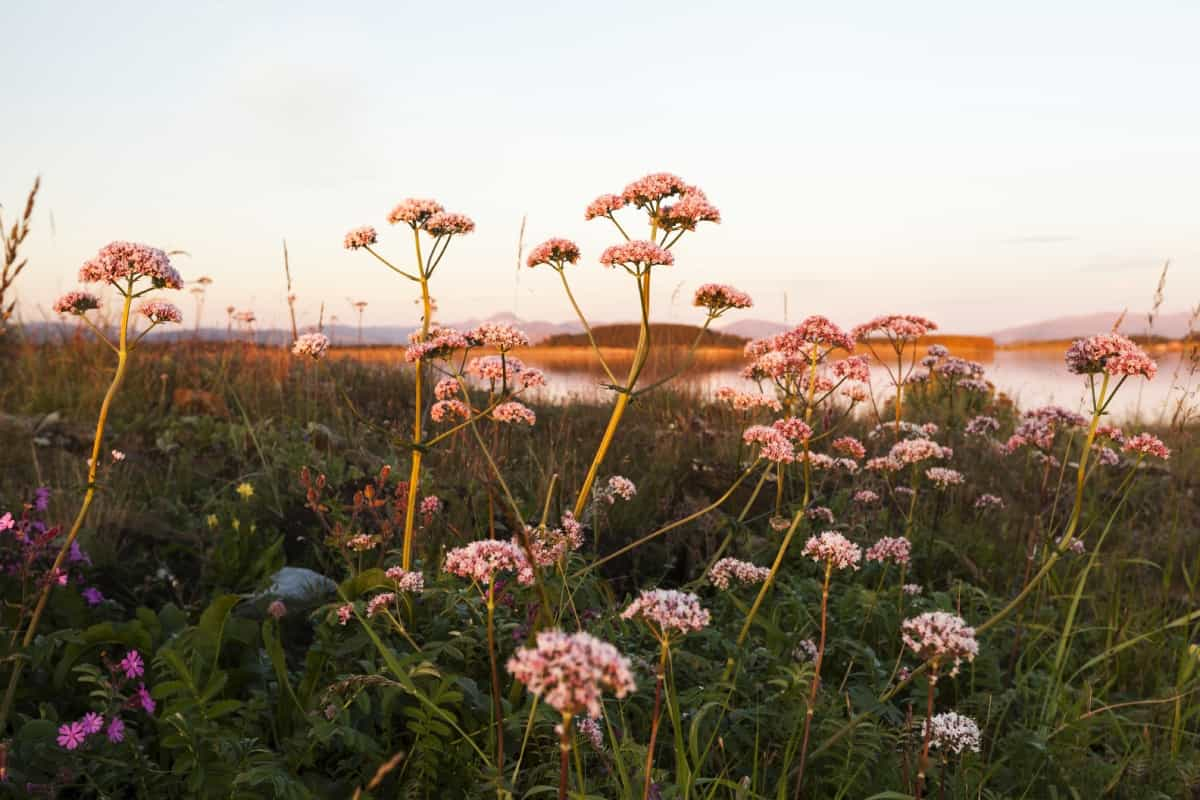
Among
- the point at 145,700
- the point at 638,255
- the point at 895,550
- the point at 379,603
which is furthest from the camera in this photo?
the point at 895,550

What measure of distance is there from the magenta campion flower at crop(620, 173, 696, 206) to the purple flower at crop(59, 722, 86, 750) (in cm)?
266

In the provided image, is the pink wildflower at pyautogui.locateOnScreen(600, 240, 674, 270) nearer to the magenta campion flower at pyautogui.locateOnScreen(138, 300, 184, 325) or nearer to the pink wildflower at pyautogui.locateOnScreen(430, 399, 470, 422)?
the pink wildflower at pyautogui.locateOnScreen(430, 399, 470, 422)

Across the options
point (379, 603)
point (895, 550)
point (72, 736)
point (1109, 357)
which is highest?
point (1109, 357)

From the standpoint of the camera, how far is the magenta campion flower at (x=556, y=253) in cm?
340

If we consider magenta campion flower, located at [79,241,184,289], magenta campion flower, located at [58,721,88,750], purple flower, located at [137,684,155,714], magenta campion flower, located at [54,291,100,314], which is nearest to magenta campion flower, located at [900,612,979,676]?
purple flower, located at [137,684,155,714]

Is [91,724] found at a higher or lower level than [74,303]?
lower

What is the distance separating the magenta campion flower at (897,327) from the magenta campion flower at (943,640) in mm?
3373

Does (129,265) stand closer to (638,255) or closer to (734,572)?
(638,255)

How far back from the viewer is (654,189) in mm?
3393

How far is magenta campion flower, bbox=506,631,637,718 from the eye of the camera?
135 cm

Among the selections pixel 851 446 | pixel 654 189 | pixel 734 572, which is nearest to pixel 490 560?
pixel 734 572

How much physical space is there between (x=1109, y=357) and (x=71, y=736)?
399cm

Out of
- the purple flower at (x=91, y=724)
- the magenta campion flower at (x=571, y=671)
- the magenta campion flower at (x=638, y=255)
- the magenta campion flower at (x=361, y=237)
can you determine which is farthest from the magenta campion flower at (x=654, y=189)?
the purple flower at (x=91, y=724)

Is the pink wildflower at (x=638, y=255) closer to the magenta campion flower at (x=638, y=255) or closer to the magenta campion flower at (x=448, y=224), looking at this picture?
the magenta campion flower at (x=638, y=255)
